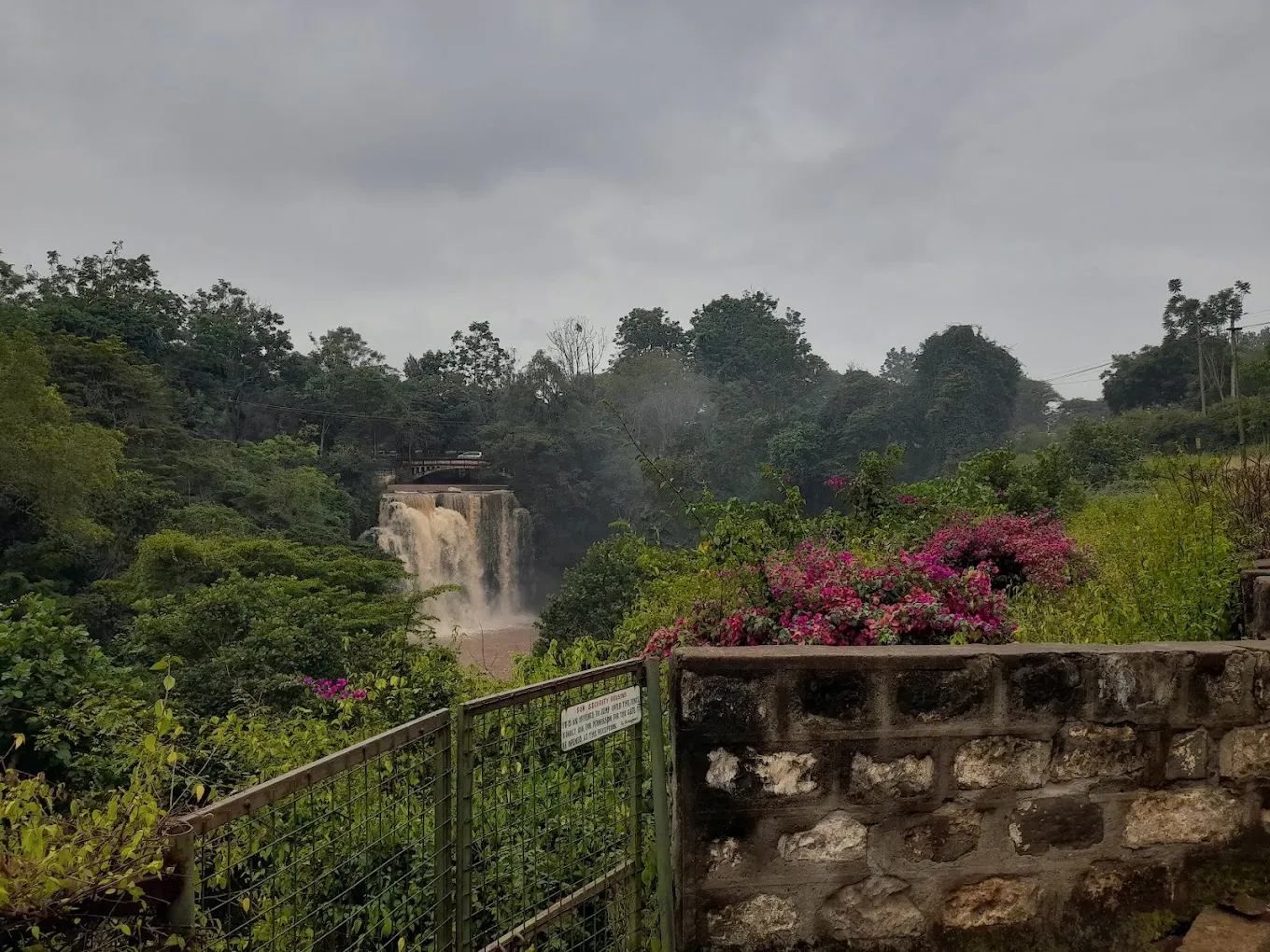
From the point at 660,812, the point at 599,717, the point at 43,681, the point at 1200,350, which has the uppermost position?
the point at 1200,350

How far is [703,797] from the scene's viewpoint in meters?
1.91

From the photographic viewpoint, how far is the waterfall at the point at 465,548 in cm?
2675

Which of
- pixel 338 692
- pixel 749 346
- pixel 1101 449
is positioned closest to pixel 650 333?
pixel 749 346

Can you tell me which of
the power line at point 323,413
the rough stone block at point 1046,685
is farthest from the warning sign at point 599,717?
the power line at point 323,413

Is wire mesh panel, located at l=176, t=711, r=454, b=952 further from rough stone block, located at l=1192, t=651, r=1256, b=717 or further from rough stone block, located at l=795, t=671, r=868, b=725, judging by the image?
rough stone block, located at l=1192, t=651, r=1256, b=717

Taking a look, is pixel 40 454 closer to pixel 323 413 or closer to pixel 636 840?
pixel 323 413

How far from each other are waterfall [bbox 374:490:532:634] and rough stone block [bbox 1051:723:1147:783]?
2405 centimetres

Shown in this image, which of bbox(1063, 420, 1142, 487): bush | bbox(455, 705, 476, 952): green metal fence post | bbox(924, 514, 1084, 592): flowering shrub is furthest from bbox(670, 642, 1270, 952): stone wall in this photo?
bbox(1063, 420, 1142, 487): bush

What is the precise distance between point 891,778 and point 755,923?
43cm

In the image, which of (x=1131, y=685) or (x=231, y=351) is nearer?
(x=1131, y=685)

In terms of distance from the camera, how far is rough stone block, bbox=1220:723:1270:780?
2.05m

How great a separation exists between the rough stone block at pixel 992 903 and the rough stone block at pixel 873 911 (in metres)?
0.08

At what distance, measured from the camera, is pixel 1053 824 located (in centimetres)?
201

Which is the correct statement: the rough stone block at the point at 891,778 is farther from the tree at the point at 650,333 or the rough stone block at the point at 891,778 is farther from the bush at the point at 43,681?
the tree at the point at 650,333
